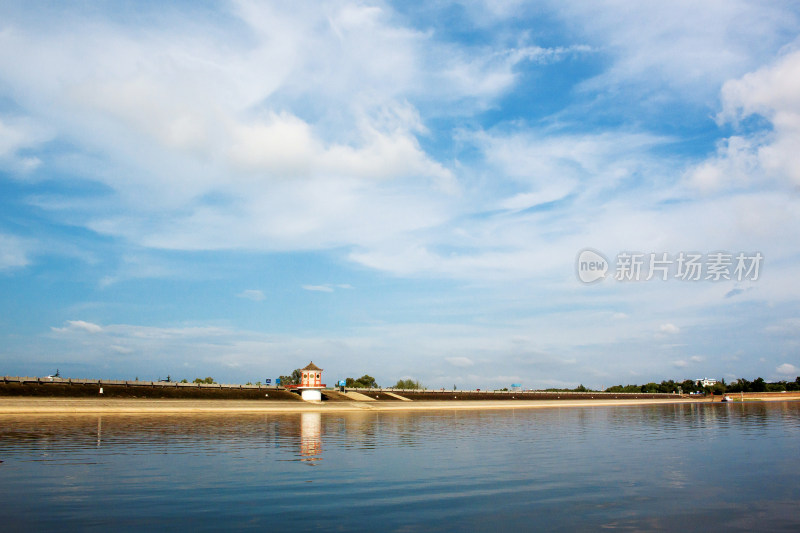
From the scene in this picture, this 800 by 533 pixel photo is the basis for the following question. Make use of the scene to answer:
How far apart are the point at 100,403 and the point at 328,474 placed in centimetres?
7214

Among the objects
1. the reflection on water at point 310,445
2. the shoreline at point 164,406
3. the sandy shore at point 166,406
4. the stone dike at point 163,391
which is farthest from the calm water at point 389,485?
the stone dike at point 163,391

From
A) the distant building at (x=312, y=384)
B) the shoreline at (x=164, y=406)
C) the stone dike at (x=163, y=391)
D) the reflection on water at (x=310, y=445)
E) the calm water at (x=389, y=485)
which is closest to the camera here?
the calm water at (x=389, y=485)

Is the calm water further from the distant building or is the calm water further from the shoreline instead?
the distant building

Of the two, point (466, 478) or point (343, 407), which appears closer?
point (466, 478)

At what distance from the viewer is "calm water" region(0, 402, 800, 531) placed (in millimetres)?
16266

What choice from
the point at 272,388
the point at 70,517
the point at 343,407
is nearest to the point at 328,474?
the point at 70,517

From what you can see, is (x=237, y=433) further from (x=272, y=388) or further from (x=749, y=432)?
(x=272, y=388)

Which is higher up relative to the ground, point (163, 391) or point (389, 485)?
point (389, 485)

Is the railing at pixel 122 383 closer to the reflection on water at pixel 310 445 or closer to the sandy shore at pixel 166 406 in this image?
the sandy shore at pixel 166 406

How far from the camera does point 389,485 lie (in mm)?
22281

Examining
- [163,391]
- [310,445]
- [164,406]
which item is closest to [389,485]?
[310,445]

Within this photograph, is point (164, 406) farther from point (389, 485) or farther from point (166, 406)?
point (389, 485)

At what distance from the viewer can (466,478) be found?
24.4m

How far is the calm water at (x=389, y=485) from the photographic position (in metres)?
16.3
